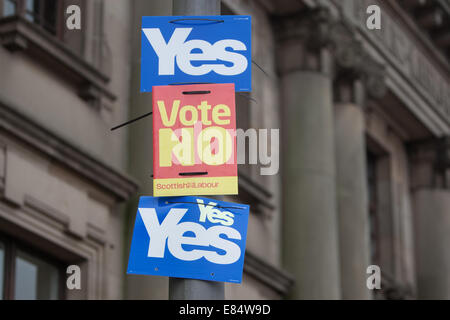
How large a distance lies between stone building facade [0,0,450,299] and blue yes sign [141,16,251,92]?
537cm

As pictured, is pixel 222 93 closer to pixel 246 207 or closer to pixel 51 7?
pixel 246 207

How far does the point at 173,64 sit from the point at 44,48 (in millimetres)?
6440

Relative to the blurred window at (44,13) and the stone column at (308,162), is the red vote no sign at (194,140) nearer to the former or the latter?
the blurred window at (44,13)

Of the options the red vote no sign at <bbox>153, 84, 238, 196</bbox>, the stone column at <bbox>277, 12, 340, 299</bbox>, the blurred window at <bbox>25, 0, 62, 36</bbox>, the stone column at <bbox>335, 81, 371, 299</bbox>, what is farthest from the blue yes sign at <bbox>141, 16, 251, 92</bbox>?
the stone column at <bbox>335, 81, 371, 299</bbox>

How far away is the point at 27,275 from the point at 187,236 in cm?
693

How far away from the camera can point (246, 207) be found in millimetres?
7969

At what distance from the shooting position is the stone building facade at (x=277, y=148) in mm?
14195

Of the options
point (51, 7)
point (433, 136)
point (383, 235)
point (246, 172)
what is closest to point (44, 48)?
point (51, 7)

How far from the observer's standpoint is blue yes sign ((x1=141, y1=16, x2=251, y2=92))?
324 inches

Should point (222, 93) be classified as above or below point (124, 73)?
below

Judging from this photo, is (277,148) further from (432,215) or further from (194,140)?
(194,140)

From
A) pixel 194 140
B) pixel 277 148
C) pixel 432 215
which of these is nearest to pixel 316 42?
pixel 277 148

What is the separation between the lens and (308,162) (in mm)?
20688

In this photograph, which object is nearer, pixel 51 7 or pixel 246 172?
pixel 51 7
